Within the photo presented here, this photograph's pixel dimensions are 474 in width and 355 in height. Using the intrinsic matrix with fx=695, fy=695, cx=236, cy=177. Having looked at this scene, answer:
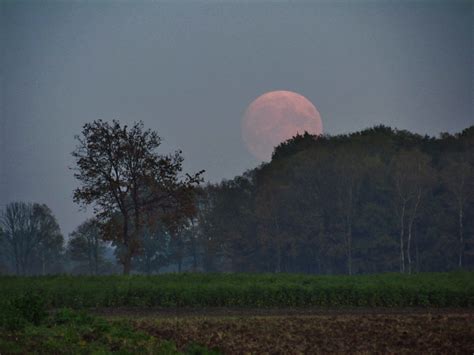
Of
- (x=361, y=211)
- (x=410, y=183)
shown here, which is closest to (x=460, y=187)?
(x=410, y=183)

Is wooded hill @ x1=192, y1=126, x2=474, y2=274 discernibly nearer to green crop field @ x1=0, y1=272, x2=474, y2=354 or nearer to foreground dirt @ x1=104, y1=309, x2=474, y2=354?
green crop field @ x1=0, y1=272, x2=474, y2=354

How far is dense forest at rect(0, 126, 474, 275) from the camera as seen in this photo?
221 feet

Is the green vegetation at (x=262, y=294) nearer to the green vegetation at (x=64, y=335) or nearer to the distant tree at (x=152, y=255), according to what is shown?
the green vegetation at (x=64, y=335)

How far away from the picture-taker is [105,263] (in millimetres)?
99312

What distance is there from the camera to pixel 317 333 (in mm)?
21094

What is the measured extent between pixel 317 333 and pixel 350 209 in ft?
161

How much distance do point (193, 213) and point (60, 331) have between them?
2600 centimetres

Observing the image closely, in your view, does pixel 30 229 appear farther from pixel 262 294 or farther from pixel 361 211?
pixel 262 294

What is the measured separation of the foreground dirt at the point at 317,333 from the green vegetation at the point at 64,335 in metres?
1.24

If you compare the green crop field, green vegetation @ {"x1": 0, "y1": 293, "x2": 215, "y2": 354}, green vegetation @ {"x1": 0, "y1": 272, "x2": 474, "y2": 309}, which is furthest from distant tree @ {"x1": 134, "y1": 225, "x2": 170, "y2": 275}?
green vegetation @ {"x1": 0, "y1": 293, "x2": 215, "y2": 354}

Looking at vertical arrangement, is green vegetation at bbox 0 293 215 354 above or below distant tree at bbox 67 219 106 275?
below

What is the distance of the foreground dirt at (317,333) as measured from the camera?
17.8 metres

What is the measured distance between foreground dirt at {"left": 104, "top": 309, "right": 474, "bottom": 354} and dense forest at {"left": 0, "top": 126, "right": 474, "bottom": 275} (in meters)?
37.5

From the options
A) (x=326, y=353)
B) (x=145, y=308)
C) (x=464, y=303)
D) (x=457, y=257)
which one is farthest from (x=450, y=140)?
(x=326, y=353)
